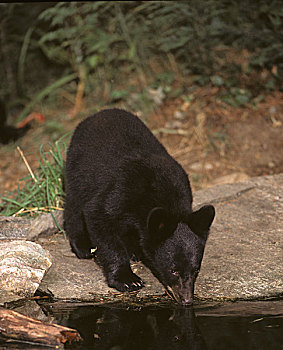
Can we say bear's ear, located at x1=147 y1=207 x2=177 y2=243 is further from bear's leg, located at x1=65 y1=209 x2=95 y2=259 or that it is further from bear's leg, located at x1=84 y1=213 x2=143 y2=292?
bear's leg, located at x1=65 y1=209 x2=95 y2=259

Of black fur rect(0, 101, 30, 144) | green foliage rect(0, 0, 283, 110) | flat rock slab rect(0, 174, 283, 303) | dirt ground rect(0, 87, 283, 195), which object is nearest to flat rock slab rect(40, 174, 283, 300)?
flat rock slab rect(0, 174, 283, 303)

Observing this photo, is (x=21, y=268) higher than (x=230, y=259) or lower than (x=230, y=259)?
higher

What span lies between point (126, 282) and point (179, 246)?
533 millimetres

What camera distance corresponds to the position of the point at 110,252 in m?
4.44

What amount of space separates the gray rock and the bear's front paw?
21.0 inches

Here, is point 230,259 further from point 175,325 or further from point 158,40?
point 158,40

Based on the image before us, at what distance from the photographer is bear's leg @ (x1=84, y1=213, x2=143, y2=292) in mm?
4332

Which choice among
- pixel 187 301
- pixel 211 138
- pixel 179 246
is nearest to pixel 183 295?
pixel 187 301

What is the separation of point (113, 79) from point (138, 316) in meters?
6.17

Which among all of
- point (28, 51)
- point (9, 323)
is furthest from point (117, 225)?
point (28, 51)

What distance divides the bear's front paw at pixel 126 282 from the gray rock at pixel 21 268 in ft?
1.75

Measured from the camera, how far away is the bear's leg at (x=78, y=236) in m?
4.84

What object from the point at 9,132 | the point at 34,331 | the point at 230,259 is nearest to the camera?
the point at 34,331

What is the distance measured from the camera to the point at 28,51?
10.3 meters
